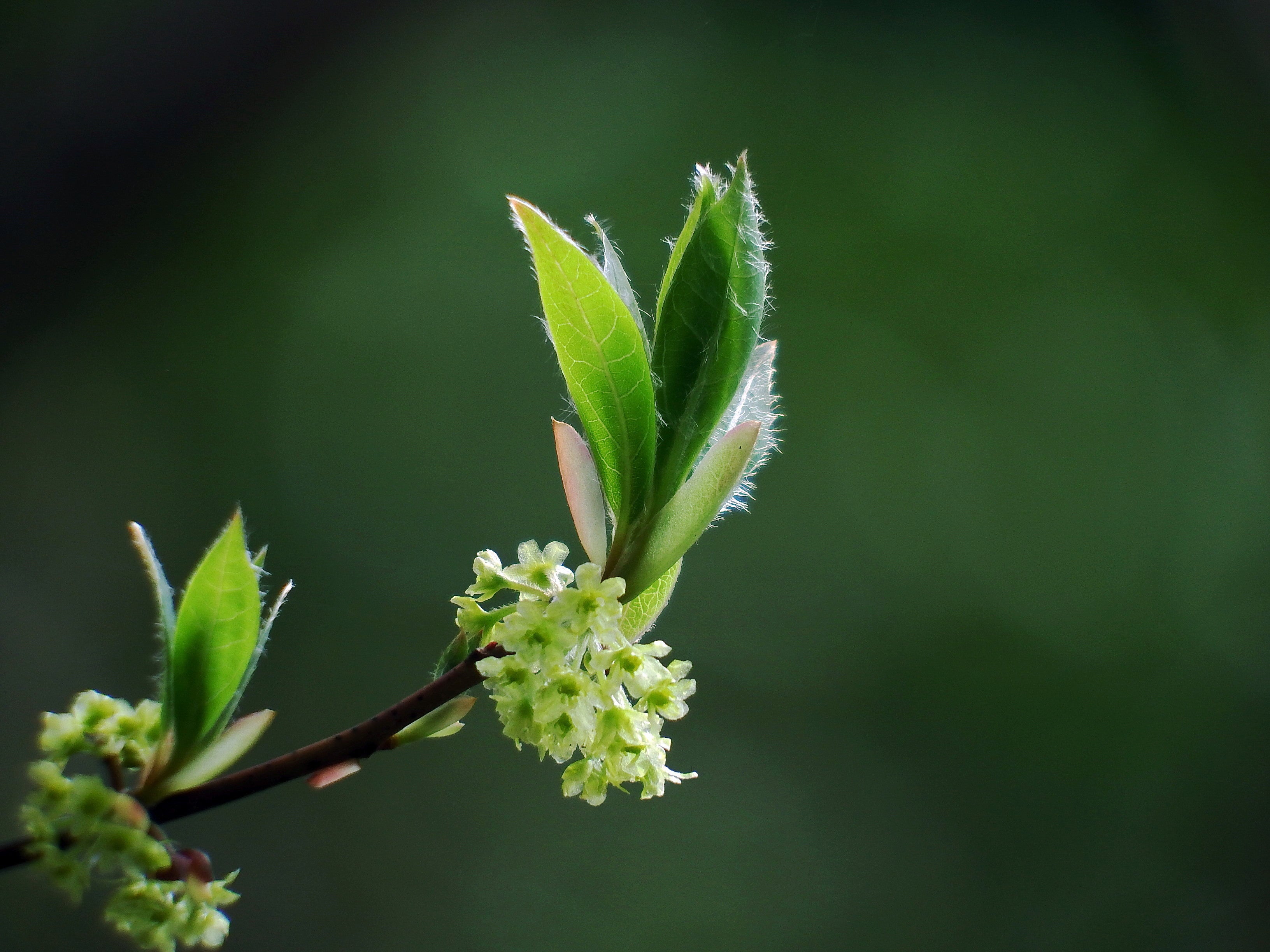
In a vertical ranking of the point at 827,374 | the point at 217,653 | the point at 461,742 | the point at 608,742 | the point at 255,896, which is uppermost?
the point at 217,653

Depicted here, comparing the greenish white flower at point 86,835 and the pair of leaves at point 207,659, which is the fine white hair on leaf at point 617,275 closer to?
the pair of leaves at point 207,659

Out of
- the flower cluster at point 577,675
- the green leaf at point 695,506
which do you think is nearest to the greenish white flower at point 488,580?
the flower cluster at point 577,675

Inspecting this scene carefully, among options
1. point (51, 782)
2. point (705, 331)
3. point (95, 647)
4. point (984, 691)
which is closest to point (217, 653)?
point (51, 782)

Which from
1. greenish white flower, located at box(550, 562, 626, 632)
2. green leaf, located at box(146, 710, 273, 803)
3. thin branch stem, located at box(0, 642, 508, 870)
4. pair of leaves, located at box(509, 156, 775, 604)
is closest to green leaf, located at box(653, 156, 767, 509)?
pair of leaves, located at box(509, 156, 775, 604)

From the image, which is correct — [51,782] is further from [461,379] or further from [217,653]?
[461,379]

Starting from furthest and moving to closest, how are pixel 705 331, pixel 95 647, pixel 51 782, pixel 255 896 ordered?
pixel 95 647 → pixel 255 896 → pixel 705 331 → pixel 51 782

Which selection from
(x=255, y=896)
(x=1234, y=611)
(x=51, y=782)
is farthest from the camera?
(x=1234, y=611)

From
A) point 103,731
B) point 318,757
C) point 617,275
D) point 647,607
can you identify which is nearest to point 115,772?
point 103,731
